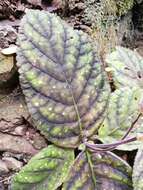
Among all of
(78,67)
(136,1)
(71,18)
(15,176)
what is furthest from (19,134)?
(136,1)

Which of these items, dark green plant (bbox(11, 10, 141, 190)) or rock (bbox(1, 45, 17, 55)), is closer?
dark green plant (bbox(11, 10, 141, 190))

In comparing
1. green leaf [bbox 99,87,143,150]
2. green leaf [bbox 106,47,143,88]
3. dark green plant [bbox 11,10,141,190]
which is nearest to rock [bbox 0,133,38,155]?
dark green plant [bbox 11,10,141,190]

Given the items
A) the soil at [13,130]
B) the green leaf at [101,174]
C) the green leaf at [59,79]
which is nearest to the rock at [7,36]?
the soil at [13,130]

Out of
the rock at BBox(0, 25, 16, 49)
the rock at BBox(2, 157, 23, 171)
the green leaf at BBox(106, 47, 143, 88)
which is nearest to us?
the rock at BBox(2, 157, 23, 171)

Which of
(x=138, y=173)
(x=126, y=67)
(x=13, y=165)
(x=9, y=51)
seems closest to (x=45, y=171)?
(x=13, y=165)

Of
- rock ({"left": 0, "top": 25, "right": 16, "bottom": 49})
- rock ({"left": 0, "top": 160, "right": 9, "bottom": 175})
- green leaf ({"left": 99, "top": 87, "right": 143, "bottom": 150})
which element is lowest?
rock ({"left": 0, "top": 160, "right": 9, "bottom": 175})

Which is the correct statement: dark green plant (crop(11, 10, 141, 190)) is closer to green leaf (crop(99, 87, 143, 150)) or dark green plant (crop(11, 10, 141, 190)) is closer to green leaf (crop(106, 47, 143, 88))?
green leaf (crop(99, 87, 143, 150))

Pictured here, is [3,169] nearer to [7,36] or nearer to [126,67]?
[7,36]

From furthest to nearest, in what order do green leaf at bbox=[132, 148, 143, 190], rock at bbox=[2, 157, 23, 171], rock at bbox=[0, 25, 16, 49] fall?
rock at bbox=[0, 25, 16, 49] < rock at bbox=[2, 157, 23, 171] < green leaf at bbox=[132, 148, 143, 190]
